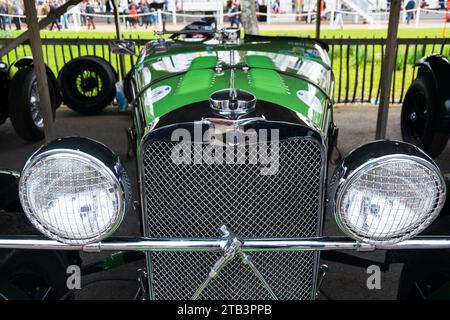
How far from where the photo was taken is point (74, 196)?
59.6 inches

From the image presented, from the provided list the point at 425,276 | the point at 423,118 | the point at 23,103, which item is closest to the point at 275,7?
the point at 423,118

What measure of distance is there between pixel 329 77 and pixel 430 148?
255 cm

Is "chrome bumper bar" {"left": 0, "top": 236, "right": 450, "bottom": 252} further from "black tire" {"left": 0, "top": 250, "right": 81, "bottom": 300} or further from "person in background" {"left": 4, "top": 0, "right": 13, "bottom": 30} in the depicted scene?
"person in background" {"left": 4, "top": 0, "right": 13, "bottom": 30}

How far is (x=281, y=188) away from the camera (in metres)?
1.91

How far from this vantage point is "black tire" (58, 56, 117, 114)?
7062 mm

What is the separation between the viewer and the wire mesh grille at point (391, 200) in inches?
57.9

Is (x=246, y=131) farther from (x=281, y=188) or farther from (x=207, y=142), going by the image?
(x=281, y=188)

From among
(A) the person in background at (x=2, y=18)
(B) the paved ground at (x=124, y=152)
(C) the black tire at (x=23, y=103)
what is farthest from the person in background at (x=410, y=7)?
(C) the black tire at (x=23, y=103)

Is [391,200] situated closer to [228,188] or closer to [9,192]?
[228,188]

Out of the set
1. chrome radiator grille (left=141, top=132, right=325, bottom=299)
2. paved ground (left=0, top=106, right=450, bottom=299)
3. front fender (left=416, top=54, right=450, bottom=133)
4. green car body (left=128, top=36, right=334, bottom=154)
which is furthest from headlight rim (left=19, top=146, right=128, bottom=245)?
front fender (left=416, top=54, right=450, bottom=133)

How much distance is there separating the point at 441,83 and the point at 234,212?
3.62 metres

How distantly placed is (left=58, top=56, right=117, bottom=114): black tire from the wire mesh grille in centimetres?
608

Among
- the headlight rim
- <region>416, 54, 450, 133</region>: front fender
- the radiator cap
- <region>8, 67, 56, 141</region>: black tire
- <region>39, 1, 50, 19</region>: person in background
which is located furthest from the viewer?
<region>39, 1, 50, 19</region>: person in background

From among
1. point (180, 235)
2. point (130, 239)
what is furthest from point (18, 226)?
point (130, 239)
